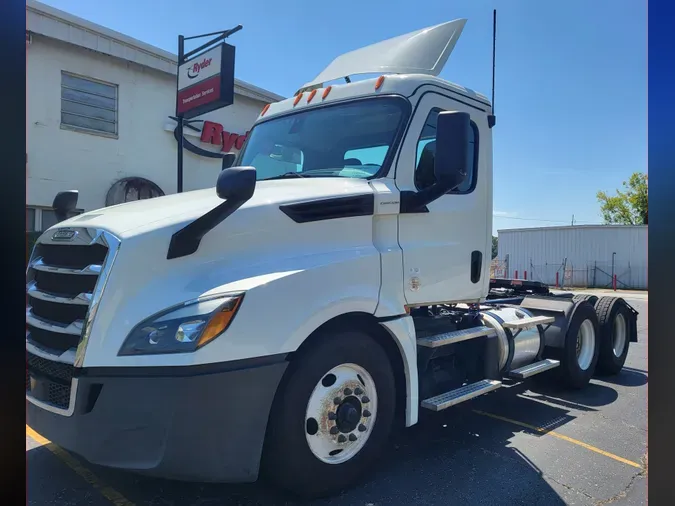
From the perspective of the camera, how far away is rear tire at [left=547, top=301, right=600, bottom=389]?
6.07 m

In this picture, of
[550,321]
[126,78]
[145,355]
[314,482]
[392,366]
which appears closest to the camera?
[145,355]

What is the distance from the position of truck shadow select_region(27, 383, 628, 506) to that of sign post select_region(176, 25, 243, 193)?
9267mm

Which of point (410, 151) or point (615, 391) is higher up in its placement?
point (410, 151)

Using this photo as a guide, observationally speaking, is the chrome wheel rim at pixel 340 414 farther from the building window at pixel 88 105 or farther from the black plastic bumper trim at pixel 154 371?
the building window at pixel 88 105

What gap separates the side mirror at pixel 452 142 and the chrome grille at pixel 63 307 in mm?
2218

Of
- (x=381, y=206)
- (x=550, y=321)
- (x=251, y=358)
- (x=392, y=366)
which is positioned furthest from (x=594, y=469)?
(x=251, y=358)

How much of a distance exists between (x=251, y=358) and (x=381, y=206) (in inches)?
59.4

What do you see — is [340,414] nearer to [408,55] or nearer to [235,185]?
[235,185]

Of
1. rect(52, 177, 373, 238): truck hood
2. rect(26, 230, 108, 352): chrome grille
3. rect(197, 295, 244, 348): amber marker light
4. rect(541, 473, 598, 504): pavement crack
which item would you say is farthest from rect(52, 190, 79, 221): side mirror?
rect(541, 473, 598, 504): pavement crack

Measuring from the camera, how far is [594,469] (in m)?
4.04

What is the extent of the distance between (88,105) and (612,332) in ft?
41.8

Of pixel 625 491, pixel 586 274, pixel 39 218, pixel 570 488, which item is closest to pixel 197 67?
pixel 39 218

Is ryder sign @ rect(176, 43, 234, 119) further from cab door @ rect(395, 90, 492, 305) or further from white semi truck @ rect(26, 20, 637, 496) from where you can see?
cab door @ rect(395, 90, 492, 305)

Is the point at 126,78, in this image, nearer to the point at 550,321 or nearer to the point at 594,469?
the point at 550,321
